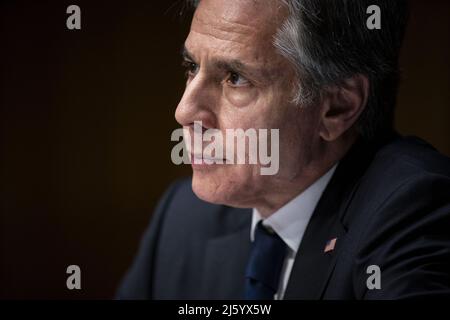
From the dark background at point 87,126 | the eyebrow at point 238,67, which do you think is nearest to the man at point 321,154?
the eyebrow at point 238,67

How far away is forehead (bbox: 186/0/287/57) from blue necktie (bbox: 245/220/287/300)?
1.40 ft

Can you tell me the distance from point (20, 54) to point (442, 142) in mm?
1192

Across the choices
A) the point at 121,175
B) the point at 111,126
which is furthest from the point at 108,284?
the point at 111,126

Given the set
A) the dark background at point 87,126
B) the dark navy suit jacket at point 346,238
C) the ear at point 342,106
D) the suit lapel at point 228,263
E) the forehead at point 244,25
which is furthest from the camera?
the dark background at point 87,126

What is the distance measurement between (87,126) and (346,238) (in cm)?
84

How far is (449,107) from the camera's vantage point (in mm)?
1896

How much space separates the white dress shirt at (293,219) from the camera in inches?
55.9

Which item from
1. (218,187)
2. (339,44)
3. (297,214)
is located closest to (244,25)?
(339,44)

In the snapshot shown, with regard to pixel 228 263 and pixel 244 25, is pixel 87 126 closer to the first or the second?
pixel 228 263

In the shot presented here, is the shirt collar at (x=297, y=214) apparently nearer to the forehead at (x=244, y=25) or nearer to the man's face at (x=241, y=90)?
the man's face at (x=241, y=90)

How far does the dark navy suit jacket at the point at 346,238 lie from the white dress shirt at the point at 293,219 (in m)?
0.03

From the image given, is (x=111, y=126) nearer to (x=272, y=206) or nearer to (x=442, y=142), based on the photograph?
(x=272, y=206)

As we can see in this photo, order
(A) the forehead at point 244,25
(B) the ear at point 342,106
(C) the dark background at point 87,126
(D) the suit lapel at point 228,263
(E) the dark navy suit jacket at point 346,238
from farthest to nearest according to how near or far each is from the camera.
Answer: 1. (C) the dark background at point 87,126
2. (D) the suit lapel at point 228,263
3. (B) the ear at point 342,106
4. (A) the forehead at point 244,25
5. (E) the dark navy suit jacket at point 346,238

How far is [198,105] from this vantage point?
1277 mm
